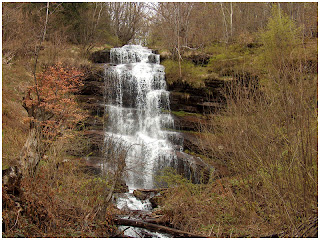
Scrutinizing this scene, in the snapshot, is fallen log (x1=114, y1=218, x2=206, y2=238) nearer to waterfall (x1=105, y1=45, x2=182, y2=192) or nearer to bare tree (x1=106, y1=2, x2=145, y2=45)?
waterfall (x1=105, y1=45, x2=182, y2=192)

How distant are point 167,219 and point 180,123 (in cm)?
864

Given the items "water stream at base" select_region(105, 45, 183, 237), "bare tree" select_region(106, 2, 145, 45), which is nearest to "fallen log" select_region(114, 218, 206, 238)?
"water stream at base" select_region(105, 45, 183, 237)

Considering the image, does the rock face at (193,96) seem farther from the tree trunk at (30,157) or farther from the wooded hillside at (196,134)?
the tree trunk at (30,157)

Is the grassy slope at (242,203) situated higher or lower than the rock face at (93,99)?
lower

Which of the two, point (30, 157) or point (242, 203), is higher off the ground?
point (30, 157)

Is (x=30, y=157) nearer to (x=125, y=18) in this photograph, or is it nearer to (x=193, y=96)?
(x=193, y=96)

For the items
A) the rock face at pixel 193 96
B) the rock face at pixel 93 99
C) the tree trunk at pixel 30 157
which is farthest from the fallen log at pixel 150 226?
the rock face at pixel 193 96

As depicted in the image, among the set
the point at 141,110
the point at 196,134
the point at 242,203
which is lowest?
the point at 242,203

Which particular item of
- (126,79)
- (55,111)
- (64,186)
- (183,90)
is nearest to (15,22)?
(126,79)

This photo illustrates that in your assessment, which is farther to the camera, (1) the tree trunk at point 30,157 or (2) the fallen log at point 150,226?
(2) the fallen log at point 150,226

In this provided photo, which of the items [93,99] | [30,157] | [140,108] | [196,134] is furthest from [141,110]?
[30,157]

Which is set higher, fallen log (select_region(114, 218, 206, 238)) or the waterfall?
the waterfall

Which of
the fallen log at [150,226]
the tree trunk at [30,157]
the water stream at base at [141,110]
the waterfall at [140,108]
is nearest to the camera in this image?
the tree trunk at [30,157]

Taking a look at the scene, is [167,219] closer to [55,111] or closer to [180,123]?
[55,111]
